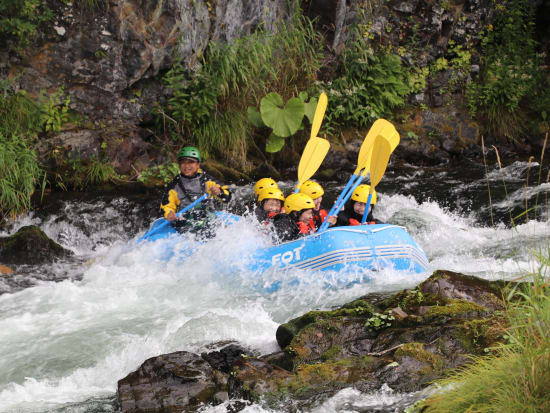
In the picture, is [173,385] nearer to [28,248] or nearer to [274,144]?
[28,248]

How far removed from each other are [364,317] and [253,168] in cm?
568

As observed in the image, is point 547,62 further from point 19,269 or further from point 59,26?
point 19,269

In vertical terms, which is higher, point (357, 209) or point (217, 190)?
point (217, 190)

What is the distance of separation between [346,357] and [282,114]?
6230 mm

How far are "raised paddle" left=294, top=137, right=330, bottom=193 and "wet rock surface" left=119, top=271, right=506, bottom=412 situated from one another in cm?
292

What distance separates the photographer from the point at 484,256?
18.3 feet

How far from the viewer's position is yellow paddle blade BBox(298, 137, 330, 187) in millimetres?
6246

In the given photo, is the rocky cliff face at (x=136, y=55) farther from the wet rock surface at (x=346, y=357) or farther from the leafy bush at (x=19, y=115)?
the wet rock surface at (x=346, y=357)

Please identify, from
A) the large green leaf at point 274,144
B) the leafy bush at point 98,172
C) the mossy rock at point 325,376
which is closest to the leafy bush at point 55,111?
the leafy bush at point 98,172

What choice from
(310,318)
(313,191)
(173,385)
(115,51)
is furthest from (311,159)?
(173,385)

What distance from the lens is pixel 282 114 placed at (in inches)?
349

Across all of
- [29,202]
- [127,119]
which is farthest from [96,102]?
[29,202]

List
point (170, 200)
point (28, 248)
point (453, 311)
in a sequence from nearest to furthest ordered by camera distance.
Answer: point (453, 311), point (28, 248), point (170, 200)

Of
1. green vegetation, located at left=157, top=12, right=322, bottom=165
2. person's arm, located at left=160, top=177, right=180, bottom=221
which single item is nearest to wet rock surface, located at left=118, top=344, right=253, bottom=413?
person's arm, located at left=160, top=177, right=180, bottom=221
